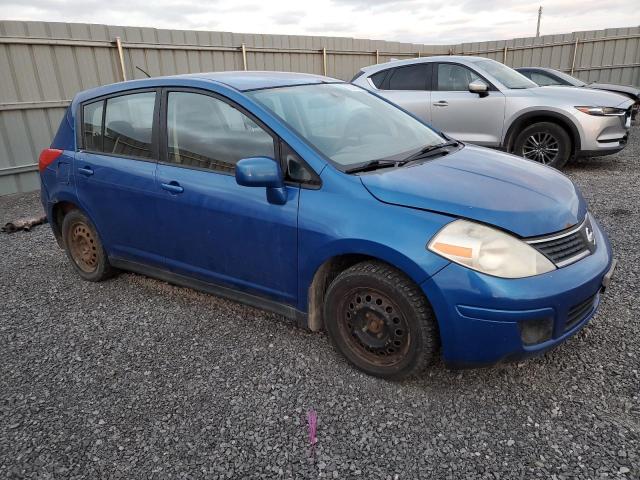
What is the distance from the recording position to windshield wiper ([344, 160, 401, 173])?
261cm

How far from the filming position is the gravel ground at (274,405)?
2.07 metres

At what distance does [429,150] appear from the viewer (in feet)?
10.0

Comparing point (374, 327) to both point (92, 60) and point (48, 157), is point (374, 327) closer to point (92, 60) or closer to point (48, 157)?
point (48, 157)

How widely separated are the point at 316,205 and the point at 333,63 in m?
11.3

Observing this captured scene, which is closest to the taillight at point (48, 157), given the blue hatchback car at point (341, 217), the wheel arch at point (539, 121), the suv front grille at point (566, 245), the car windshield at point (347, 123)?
the blue hatchback car at point (341, 217)

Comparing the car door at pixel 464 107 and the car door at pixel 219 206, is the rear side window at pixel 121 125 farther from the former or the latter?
the car door at pixel 464 107

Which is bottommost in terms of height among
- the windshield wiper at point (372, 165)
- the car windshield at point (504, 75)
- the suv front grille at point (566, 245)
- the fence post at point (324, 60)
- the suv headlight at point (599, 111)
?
the suv front grille at point (566, 245)

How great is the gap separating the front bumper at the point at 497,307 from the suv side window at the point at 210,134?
127 cm

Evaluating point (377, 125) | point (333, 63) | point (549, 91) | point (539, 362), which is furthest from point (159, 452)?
point (333, 63)

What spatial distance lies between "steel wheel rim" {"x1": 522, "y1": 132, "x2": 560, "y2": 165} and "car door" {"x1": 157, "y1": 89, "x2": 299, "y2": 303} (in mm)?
5484

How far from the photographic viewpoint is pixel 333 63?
12.8 meters

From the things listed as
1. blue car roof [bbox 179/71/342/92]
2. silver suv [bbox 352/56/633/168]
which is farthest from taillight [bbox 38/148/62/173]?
silver suv [bbox 352/56/633/168]

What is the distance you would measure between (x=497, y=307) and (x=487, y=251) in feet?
0.84

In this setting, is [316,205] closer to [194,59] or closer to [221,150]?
[221,150]
